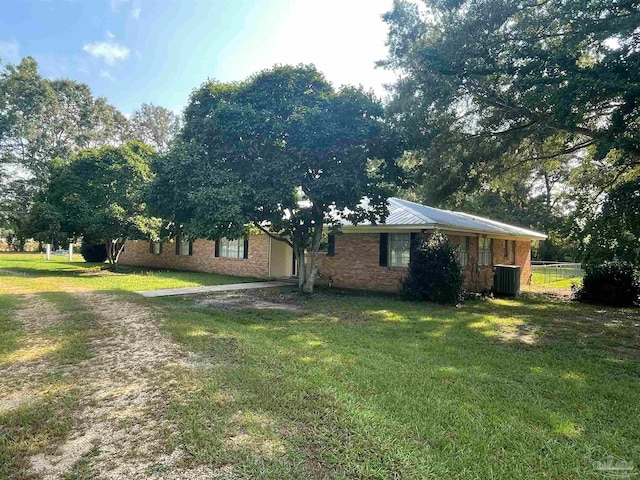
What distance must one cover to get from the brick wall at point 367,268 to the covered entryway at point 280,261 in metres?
2.59

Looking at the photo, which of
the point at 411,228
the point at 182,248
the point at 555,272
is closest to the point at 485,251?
the point at 411,228

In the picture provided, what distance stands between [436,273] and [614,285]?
6.86 m

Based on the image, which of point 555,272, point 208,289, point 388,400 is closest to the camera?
point 388,400

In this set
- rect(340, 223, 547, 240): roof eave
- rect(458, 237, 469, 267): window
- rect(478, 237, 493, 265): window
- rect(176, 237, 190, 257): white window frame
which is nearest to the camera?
rect(340, 223, 547, 240): roof eave

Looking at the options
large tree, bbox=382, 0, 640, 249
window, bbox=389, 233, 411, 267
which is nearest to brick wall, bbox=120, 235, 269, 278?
window, bbox=389, 233, 411, 267

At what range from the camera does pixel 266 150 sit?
10.2 m

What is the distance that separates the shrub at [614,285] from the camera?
12719mm

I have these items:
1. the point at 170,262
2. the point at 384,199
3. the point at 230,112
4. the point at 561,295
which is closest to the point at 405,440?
the point at 230,112

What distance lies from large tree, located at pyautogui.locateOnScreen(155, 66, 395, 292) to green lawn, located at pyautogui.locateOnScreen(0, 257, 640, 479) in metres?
3.07

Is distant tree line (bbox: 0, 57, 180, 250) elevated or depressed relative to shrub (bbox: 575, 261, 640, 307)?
elevated

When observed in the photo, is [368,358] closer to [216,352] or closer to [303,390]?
[303,390]

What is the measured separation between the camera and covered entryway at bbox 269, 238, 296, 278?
1678 cm

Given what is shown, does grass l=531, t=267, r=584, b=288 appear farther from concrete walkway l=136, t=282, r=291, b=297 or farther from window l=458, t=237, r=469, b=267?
A: concrete walkway l=136, t=282, r=291, b=297

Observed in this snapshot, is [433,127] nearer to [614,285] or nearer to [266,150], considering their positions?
[266,150]
